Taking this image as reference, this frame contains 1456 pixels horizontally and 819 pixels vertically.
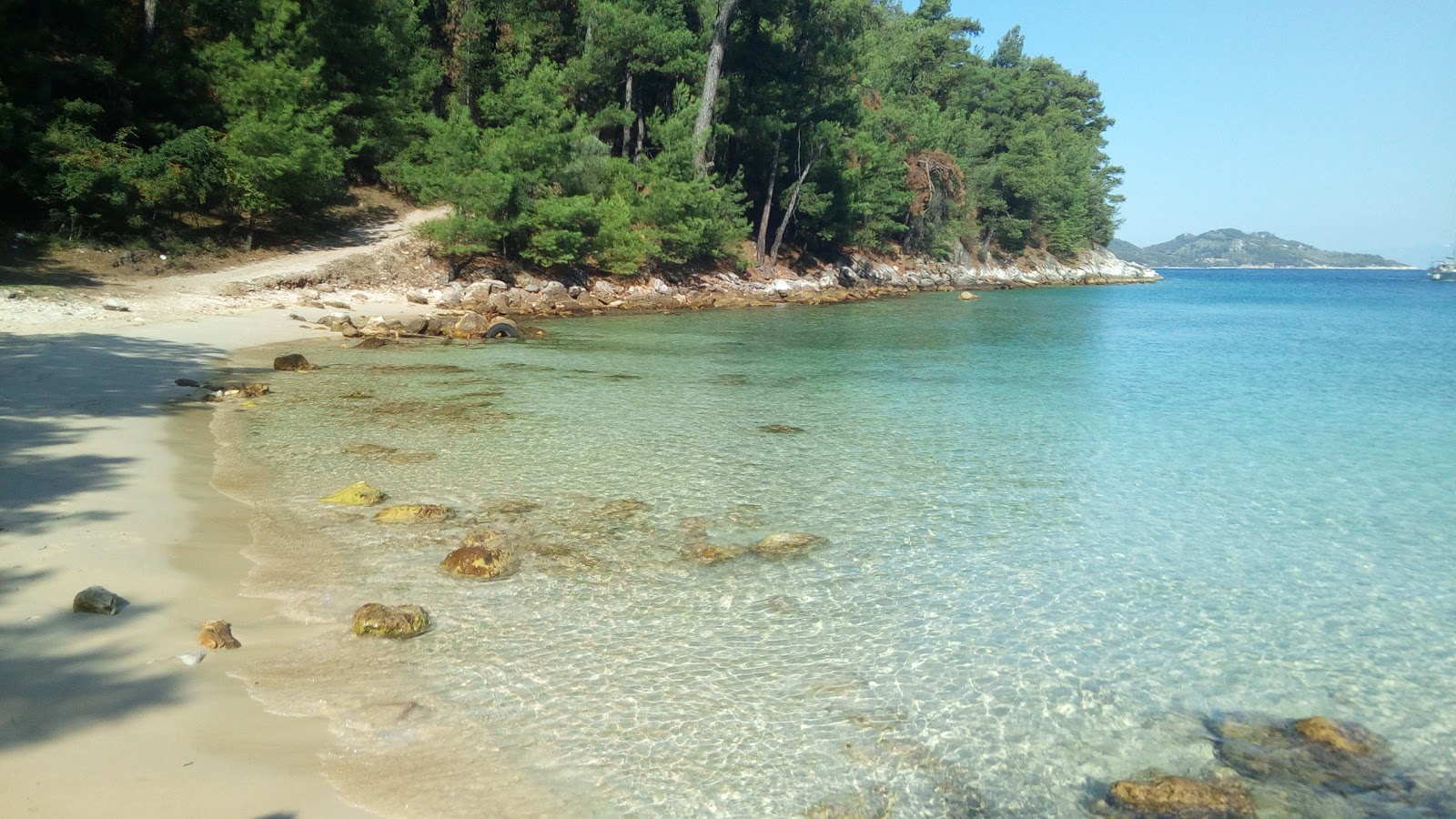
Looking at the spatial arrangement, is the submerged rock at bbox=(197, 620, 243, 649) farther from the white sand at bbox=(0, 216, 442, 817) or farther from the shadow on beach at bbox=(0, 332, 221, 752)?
the shadow on beach at bbox=(0, 332, 221, 752)

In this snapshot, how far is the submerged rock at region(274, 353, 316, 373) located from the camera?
15.0 metres

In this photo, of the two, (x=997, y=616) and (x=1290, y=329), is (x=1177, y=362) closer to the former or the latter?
(x=1290, y=329)

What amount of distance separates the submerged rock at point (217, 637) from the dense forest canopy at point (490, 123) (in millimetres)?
20838

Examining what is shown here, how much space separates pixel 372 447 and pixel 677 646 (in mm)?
6059

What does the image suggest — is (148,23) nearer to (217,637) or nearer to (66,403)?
(66,403)

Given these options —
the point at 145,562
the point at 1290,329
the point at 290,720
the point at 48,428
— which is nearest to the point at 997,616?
the point at 290,720

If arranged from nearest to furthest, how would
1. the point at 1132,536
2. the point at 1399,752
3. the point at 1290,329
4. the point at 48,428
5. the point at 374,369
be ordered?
1. the point at 1399,752
2. the point at 1132,536
3. the point at 48,428
4. the point at 374,369
5. the point at 1290,329

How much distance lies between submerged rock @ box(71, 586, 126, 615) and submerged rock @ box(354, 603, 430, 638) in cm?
133

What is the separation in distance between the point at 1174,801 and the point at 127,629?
563cm

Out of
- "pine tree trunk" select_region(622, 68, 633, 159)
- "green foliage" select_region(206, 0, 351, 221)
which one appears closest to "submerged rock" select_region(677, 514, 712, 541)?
"green foliage" select_region(206, 0, 351, 221)

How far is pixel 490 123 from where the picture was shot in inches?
1406

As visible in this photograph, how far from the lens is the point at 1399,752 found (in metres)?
4.71

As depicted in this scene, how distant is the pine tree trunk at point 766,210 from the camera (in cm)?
4019

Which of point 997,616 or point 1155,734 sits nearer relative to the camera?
point 1155,734
